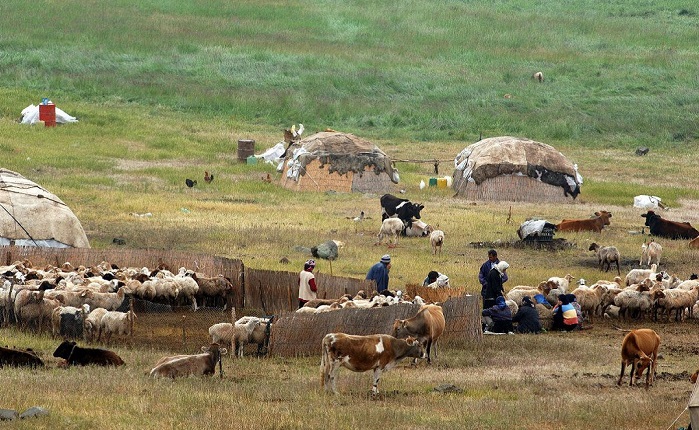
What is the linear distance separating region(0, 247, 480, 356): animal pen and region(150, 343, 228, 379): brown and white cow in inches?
60.4

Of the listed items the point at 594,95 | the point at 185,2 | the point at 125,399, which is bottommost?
the point at 125,399

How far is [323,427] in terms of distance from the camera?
15.4 metres

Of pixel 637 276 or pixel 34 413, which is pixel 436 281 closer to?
pixel 637 276

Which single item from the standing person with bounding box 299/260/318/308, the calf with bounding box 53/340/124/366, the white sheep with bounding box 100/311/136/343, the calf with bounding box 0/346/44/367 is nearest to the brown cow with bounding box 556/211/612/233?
the standing person with bounding box 299/260/318/308

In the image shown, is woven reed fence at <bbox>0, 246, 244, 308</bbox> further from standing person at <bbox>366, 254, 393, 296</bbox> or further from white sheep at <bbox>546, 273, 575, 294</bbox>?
white sheep at <bbox>546, 273, 575, 294</bbox>

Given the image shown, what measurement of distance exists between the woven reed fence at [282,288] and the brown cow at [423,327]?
13.0 feet

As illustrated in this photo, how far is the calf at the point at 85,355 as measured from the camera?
1925 centimetres

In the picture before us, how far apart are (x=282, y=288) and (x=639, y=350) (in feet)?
28.4

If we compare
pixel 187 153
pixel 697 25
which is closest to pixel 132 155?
pixel 187 153

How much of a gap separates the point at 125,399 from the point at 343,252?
16742mm

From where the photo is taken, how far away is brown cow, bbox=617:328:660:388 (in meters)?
18.5

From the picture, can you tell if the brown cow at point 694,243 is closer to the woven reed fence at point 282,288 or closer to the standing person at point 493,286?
the standing person at point 493,286

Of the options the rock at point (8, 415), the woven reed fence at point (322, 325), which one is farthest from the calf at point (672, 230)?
the rock at point (8, 415)

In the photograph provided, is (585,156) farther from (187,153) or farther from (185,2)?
(185,2)
